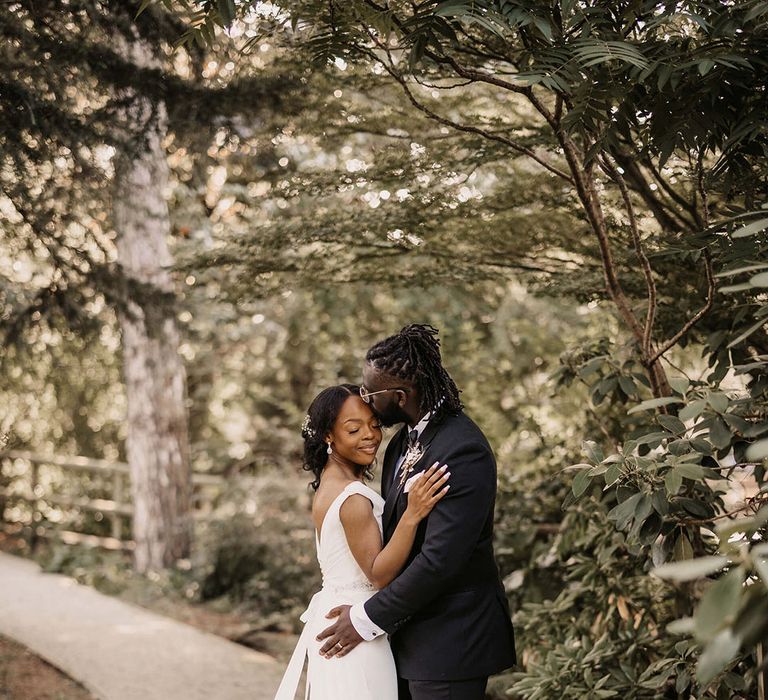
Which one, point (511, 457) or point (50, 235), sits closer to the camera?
point (50, 235)

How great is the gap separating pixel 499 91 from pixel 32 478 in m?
9.10

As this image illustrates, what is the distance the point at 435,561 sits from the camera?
2.71m

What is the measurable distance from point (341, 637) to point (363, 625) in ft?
0.32

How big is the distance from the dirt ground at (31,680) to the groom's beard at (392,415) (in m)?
3.55

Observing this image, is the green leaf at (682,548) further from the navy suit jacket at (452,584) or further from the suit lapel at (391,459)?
the suit lapel at (391,459)

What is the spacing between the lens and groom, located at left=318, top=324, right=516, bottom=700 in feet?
9.04

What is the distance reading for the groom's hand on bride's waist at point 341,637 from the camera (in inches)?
114

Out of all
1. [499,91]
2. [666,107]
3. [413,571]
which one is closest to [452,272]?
[499,91]

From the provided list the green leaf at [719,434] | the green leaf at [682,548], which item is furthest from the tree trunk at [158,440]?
the green leaf at [719,434]

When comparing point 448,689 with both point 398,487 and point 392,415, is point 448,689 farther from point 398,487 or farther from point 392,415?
point 392,415

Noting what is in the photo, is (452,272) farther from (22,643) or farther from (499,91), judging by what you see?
(22,643)

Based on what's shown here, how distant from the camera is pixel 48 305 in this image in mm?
5402

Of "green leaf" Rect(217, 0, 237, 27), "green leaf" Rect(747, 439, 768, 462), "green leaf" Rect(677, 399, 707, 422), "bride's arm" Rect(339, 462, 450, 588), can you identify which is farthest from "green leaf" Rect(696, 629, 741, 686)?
"green leaf" Rect(217, 0, 237, 27)

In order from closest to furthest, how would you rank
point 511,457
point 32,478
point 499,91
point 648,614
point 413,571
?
point 413,571 < point 648,614 < point 499,91 < point 511,457 < point 32,478
